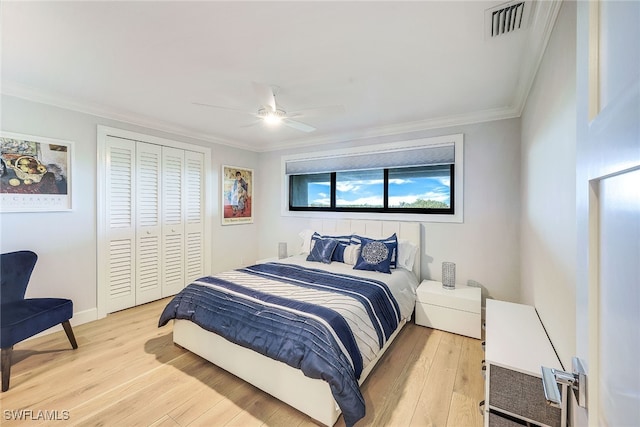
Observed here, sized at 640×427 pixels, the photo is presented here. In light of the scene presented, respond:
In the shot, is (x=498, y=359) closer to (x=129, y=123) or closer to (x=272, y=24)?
(x=272, y=24)

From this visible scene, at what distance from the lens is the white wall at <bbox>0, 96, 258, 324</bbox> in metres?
2.61

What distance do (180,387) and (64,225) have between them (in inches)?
88.5

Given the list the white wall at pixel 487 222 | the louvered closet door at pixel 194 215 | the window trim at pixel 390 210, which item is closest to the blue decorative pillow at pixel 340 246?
the window trim at pixel 390 210

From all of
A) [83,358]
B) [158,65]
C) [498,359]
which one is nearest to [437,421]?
[498,359]

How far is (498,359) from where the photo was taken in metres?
1.51

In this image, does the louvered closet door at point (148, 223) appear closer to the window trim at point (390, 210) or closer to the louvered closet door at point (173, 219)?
the louvered closet door at point (173, 219)

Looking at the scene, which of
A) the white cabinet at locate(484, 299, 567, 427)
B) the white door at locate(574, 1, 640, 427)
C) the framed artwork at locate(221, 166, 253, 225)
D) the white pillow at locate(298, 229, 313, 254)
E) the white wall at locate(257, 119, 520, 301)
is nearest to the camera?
the white door at locate(574, 1, 640, 427)

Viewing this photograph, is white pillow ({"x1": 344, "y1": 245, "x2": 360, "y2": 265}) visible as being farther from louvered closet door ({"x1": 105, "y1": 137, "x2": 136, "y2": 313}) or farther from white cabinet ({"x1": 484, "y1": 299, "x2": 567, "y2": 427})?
louvered closet door ({"x1": 105, "y1": 137, "x2": 136, "y2": 313})

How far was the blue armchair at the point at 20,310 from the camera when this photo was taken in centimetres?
204

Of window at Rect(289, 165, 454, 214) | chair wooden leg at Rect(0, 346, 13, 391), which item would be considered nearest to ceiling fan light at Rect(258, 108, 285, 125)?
window at Rect(289, 165, 454, 214)

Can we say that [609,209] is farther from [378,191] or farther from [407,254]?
Result: [378,191]

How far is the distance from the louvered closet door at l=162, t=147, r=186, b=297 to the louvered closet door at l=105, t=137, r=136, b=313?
0.39 meters

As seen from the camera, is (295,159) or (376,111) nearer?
(376,111)

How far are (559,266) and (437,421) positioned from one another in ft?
4.00
